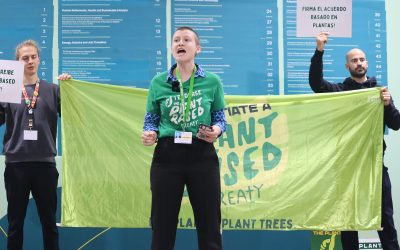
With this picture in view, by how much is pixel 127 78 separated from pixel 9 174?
55.0 inches

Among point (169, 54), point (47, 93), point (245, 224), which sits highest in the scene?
point (169, 54)

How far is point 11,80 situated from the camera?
10.8 feet

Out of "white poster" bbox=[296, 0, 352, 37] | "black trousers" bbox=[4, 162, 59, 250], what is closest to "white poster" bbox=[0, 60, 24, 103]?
"black trousers" bbox=[4, 162, 59, 250]

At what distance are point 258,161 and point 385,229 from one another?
1007 millimetres

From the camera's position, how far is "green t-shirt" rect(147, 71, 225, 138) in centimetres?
249

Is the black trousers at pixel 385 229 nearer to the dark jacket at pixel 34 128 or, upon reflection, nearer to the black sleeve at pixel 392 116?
the black sleeve at pixel 392 116

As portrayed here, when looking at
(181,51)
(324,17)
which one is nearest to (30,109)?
(181,51)

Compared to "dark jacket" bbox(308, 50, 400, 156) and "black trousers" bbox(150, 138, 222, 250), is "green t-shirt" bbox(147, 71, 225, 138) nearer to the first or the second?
"black trousers" bbox(150, 138, 222, 250)

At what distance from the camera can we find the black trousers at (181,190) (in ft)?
7.93

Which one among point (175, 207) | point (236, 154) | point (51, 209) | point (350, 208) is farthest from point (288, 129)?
point (51, 209)

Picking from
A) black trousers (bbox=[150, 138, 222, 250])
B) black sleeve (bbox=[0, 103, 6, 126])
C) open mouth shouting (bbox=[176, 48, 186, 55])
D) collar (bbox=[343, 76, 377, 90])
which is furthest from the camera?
collar (bbox=[343, 76, 377, 90])

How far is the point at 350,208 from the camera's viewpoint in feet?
11.8

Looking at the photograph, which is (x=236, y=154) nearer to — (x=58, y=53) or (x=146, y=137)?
(x=146, y=137)

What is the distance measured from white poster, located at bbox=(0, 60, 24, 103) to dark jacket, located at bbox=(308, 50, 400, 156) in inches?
80.3
